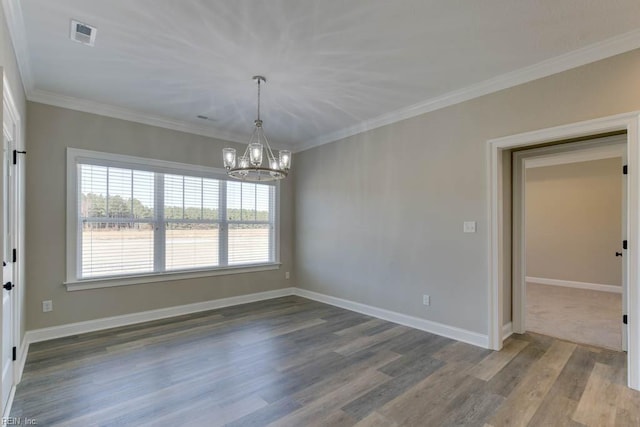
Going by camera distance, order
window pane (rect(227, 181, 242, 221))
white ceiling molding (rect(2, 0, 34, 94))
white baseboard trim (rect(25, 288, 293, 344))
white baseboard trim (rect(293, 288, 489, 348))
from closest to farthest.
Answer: white ceiling molding (rect(2, 0, 34, 94)), white baseboard trim (rect(293, 288, 489, 348)), white baseboard trim (rect(25, 288, 293, 344)), window pane (rect(227, 181, 242, 221))

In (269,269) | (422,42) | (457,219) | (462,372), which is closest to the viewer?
(422,42)

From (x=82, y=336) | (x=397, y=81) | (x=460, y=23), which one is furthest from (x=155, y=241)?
(x=460, y=23)

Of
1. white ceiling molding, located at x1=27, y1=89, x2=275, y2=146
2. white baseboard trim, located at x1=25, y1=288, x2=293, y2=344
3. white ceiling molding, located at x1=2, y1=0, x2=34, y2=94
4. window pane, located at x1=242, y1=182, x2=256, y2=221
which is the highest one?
white ceiling molding, located at x1=2, y1=0, x2=34, y2=94

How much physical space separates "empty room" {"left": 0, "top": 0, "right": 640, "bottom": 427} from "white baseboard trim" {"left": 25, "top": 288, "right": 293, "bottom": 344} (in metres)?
0.02

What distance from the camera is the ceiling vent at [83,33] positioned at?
2.38 metres

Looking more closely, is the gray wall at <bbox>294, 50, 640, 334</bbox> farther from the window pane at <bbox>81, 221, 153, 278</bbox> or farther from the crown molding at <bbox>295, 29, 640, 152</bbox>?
the window pane at <bbox>81, 221, 153, 278</bbox>

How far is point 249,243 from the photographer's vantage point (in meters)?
5.46

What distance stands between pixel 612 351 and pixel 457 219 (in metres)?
2.00

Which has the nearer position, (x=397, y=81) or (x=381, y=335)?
(x=397, y=81)

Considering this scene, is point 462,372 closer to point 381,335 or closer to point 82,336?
point 381,335

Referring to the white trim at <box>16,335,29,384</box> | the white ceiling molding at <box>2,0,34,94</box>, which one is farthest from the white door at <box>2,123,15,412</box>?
the white ceiling molding at <box>2,0,34,94</box>

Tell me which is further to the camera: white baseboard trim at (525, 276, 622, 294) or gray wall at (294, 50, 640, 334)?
white baseboard trim at (525, 276, 622, 294)

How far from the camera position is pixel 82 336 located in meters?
3.72

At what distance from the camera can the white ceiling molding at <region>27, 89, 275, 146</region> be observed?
3639mm
